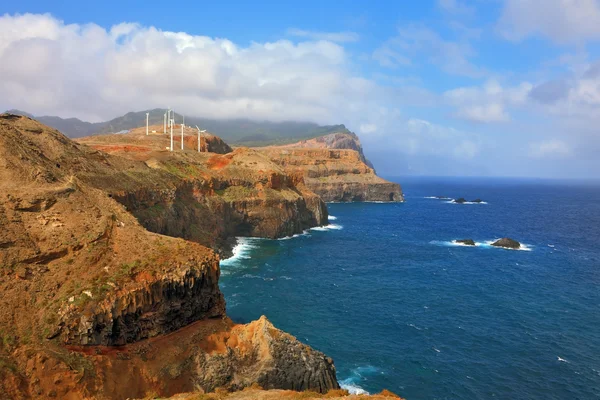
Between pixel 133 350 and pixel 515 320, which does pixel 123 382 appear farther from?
pixel 515 320

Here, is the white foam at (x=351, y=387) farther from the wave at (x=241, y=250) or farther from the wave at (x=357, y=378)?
the wave at (x=241, y=250)

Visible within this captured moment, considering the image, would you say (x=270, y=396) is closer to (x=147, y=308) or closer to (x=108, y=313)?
(x=147, y=308)

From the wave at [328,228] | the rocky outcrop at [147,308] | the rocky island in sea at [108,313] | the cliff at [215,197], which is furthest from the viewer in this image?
the wave at [328,228]

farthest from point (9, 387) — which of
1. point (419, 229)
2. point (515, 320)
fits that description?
point (419, 229)

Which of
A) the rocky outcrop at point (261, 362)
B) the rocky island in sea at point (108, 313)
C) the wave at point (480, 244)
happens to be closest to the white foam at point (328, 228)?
the wave at point (480, 244)

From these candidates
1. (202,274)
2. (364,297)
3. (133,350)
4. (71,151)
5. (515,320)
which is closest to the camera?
(133,350)

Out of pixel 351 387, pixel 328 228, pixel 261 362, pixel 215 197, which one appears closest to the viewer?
pixel 261 362

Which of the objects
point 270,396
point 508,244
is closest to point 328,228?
point 508,244
